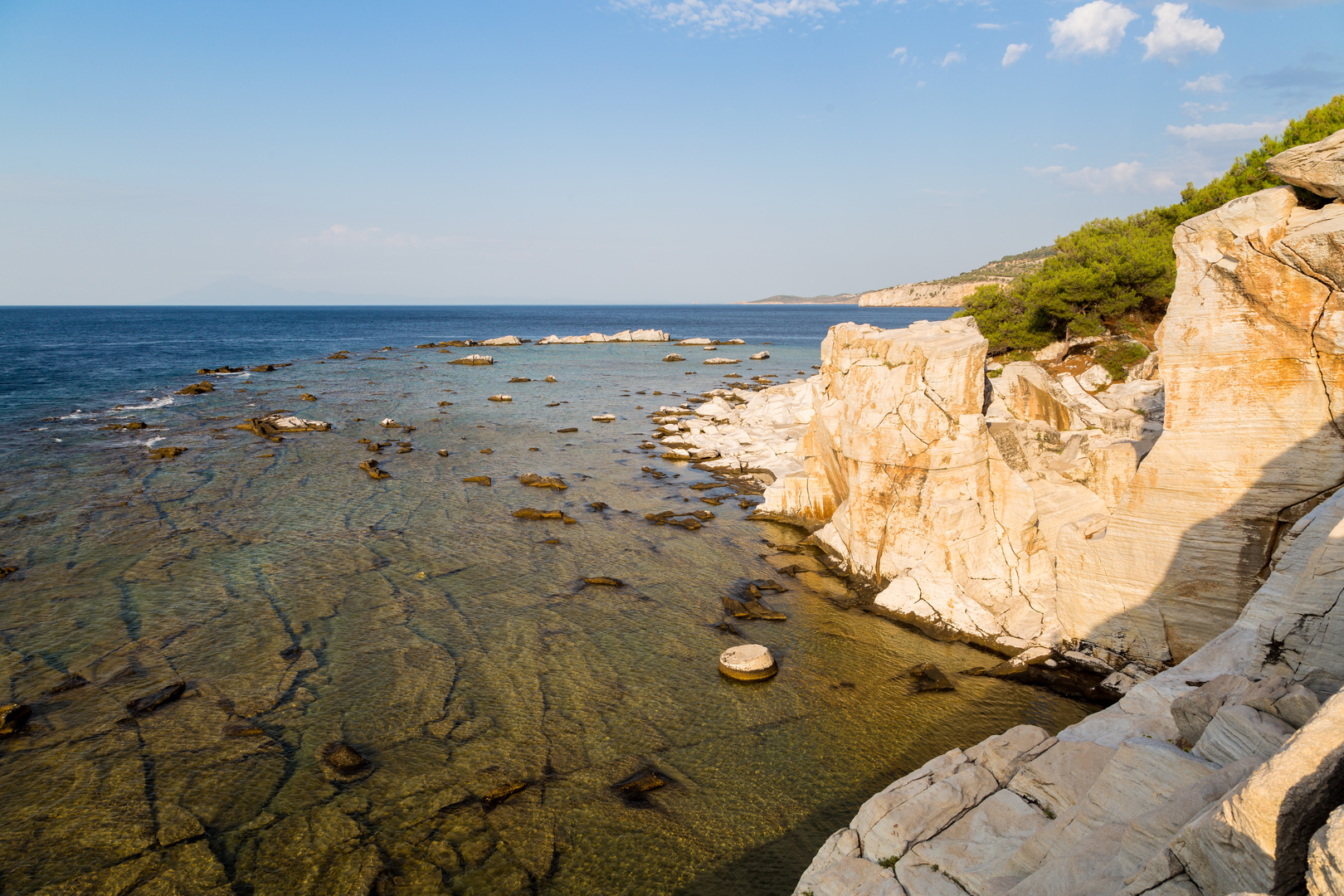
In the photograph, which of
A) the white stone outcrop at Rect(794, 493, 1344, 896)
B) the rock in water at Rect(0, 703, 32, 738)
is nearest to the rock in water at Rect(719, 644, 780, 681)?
the white stone outcrop at Rect(794, 493, 1344, 896)

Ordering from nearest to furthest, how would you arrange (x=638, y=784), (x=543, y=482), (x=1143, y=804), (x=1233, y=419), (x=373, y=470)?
(x=1143, y=804) < (x=638, y=784) < (x=1233, y=419) < (x=543, y=482) < (x=373, y=470)

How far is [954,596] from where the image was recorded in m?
16.3

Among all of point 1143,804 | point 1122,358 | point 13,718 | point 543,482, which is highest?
point 1122,358

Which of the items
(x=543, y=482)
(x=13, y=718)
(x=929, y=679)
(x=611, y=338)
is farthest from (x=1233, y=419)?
(x=611, y=338)

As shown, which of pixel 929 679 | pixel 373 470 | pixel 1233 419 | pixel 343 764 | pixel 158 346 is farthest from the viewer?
pixel 158 346

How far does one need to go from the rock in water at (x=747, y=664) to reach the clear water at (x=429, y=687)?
1.03 feet

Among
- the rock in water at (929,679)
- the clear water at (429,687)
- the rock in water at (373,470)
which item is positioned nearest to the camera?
the clear water at (429,687)

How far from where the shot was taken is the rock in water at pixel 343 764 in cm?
1084

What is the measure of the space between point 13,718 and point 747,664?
13823 mm

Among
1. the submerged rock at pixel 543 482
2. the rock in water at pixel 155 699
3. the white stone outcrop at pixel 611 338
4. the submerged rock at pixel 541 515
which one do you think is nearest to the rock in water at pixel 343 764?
the rock in water at pixel 155 699

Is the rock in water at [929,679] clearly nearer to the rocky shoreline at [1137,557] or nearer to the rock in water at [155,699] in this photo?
the rocky shoreline at [1137,557]

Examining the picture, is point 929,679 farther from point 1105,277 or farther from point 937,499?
point 1105,277

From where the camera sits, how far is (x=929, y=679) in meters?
14.0

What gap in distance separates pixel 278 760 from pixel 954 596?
1489cm
